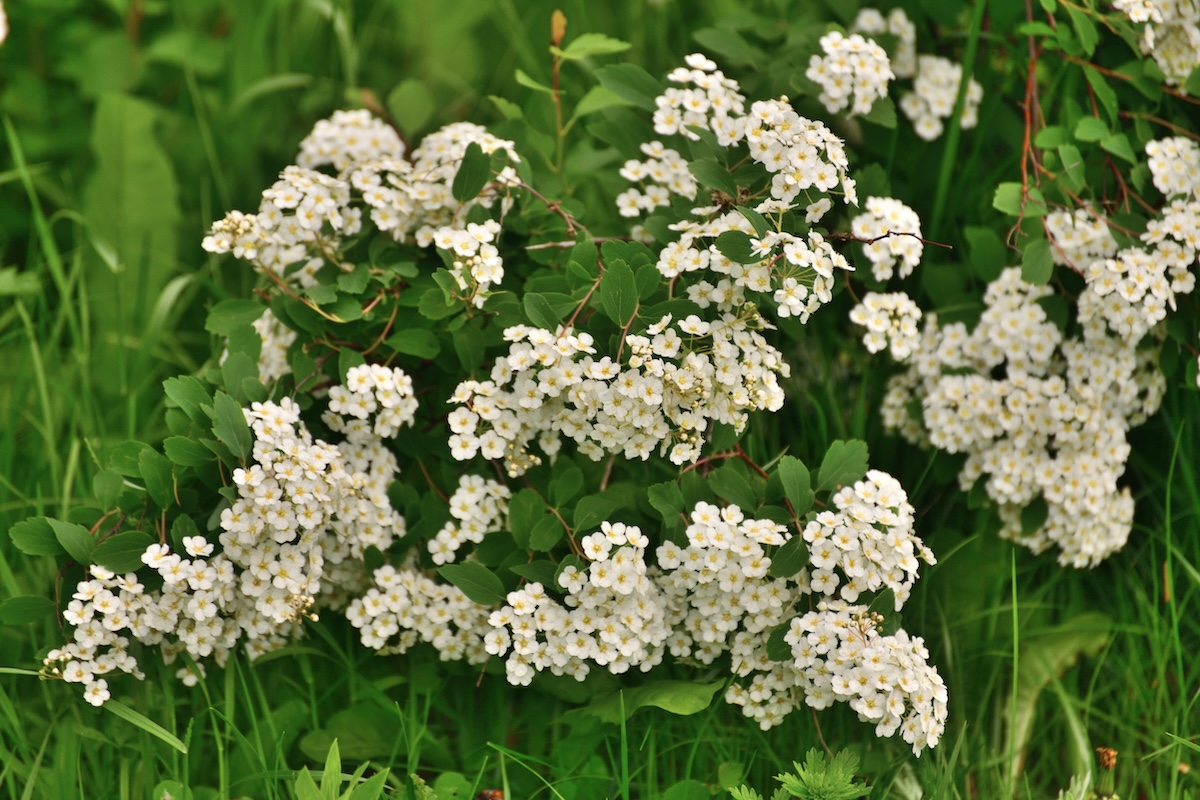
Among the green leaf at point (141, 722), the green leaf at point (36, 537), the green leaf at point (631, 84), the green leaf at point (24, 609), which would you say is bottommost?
the green leaf at point (141, 722)

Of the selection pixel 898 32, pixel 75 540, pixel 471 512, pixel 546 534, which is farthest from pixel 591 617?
pixel 898 32

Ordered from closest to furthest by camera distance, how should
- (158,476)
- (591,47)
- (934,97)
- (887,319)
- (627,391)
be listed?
(627,391), (158,476), (887,319), (591,47), (934,97)

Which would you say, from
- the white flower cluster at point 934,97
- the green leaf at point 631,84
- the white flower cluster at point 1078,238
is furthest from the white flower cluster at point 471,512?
the white flower cluster at point 934,97

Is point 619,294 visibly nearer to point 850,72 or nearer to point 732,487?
point 732,487

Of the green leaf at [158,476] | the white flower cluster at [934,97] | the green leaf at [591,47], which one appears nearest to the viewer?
the green leaf at [158,476]

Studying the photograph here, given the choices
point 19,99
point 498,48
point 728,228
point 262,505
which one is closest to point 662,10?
point 498,48

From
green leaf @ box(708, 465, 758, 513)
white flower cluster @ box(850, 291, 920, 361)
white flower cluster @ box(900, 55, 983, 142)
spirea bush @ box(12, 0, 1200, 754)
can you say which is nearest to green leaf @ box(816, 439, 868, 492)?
spirea bush @ box(12, 0, 1200, 754)

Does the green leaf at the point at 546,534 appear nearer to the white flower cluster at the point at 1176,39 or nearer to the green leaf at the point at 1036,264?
the green leaf at the point at 1036,264
